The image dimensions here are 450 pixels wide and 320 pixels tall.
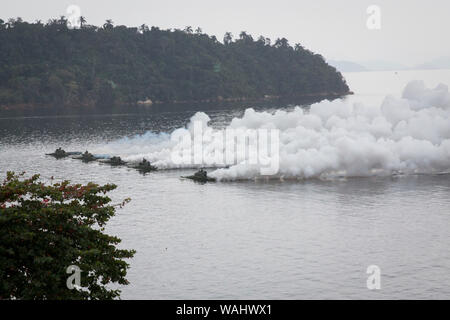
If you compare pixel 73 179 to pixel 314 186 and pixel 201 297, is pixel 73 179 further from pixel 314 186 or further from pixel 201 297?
pixel 201 297

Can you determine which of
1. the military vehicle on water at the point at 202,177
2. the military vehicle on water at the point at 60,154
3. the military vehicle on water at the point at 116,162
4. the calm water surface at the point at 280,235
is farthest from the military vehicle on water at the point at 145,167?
the military vehicle on water at the point at 60,154

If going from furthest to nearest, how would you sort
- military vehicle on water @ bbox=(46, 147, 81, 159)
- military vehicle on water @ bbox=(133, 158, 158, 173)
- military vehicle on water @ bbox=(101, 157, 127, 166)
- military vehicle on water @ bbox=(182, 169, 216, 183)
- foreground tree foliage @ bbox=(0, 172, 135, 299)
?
military vehicle on water @ bbox=(46, 147, 81, 159), military vehicle on water @ bbox=(101, 157, 127, 166), military vehicle on water @ bbox=(133, 158, 158, 173), military vehicle on water @ bbox=(182, 169, 216, 183), foreground tree foliage @ bbox=(0, 172, 135, 299)

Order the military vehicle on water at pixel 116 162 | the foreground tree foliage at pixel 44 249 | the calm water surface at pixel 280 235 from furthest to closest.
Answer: the military vehicle on water at pixel 116 162, the calm water surface at pixel 280 235, the foreground tree foliage at pixel 44 249

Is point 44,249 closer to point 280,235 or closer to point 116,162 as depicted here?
point 280,235

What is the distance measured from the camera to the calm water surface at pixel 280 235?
49.6m

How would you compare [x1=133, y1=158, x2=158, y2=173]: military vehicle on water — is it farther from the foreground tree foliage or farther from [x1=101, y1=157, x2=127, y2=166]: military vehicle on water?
the foreground tree foliage

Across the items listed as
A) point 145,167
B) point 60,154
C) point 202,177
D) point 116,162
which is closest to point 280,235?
point 202,177

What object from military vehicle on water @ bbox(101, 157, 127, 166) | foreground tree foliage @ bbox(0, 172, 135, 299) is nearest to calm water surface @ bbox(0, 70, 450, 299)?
military vehicle on water @ bbox(101, 157, 127, 166)

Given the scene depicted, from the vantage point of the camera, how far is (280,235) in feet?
210

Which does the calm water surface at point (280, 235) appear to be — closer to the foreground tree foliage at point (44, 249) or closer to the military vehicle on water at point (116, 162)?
the military vehicle on water at point (116, 162)

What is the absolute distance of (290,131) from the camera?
341 feet

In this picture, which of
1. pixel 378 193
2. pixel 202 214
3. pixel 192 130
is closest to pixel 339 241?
pixel 202 214

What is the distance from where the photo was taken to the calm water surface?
49562 mm

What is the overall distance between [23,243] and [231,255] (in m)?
29.7
